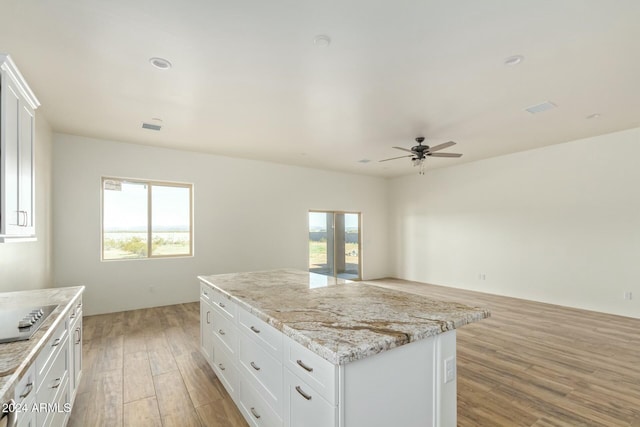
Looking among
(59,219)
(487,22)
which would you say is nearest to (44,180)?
(59,219)

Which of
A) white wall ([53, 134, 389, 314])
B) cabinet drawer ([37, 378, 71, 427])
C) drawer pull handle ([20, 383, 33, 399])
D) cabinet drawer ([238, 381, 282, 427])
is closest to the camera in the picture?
drawer pull handle ([20, 383, 33, 399])

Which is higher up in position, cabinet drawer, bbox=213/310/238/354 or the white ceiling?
the white ceiling

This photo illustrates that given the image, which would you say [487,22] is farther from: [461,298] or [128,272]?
[128,272]

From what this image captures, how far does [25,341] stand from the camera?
138 centimetres

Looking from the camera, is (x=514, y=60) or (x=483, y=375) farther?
(x=483, y=375)

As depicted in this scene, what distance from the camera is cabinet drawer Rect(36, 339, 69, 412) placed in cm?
150

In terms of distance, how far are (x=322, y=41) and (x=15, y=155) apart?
89.3 inches

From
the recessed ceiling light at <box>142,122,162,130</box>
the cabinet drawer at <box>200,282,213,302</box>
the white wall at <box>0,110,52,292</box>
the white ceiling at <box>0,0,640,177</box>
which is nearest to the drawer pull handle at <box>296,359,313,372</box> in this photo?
the cabinet drawer at <box>200,282,213,302</box>

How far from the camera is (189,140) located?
520 cm

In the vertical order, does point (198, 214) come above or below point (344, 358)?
above

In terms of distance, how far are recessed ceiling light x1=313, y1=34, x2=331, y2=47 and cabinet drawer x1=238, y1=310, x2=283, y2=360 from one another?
2.15 metres

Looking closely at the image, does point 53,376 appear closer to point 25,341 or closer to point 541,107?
point 25,341

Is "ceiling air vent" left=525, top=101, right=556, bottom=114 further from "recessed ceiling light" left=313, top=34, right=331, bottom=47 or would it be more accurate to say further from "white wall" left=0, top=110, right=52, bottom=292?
"white wall" left=0, top=110, right=52, bottom=292

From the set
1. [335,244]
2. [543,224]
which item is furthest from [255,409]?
[335,244]
